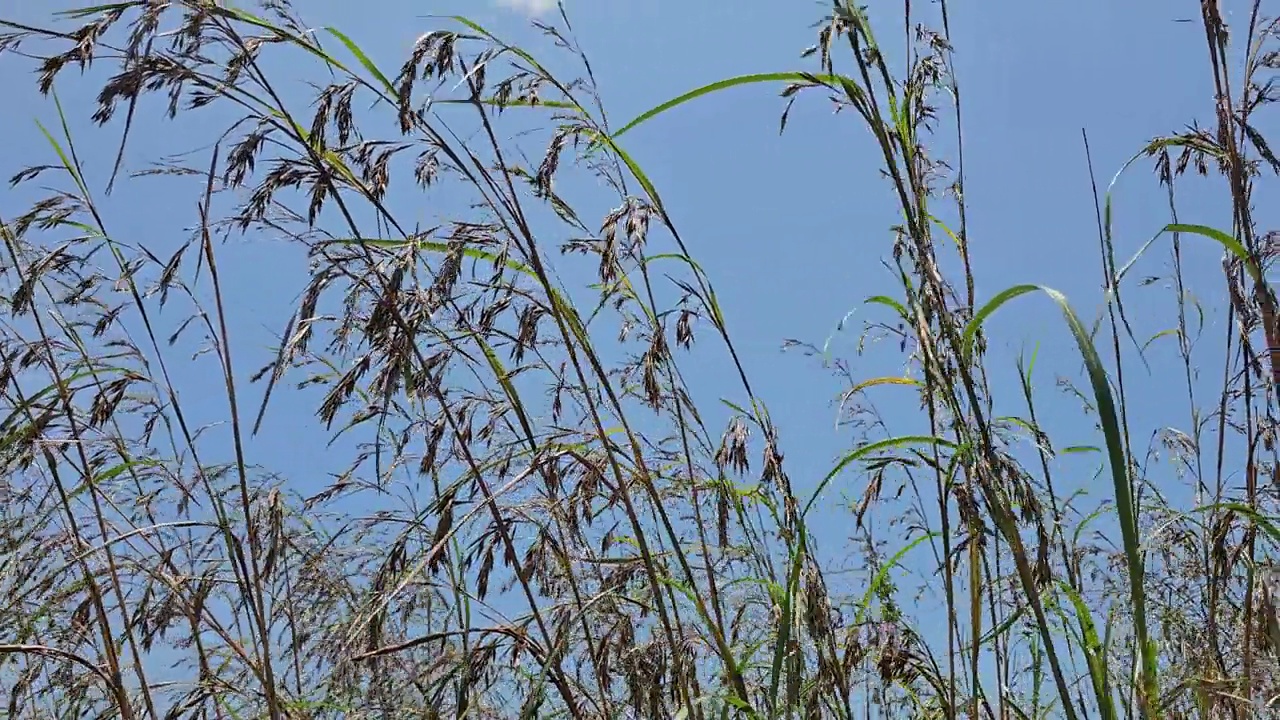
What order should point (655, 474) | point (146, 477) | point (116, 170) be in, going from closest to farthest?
point (116, 170) → point (655, 474) → point (146, 477)

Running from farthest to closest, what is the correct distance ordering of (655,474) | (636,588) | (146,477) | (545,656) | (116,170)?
(146,477)
(636,588)
(655,474)
(545,656)
(116,170)

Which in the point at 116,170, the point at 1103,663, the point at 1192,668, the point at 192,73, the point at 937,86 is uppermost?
the point at 937,86

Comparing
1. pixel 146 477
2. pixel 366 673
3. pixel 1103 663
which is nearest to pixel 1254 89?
pixel 1103 663

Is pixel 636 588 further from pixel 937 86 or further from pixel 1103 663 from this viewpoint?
pixel 937 86

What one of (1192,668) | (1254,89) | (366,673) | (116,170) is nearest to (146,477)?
(366,673)

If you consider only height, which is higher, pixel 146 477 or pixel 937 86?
pixel 937 86

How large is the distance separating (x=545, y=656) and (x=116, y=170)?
39.4 inches

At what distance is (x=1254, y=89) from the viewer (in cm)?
212

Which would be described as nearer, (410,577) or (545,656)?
(410,577)

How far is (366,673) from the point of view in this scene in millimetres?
2322

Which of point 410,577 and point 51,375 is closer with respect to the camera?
point 410,577

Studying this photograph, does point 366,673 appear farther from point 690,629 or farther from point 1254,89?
point 1254,89

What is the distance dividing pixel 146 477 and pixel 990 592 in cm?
185

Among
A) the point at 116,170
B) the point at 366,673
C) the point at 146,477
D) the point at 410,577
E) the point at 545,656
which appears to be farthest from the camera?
the point at 146,477
